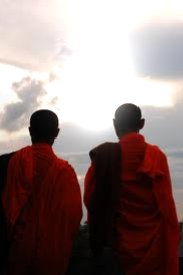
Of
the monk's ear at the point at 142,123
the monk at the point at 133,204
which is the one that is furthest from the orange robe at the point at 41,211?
the monk's ear at the point at 142,123

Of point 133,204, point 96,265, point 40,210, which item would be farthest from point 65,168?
point 96,265

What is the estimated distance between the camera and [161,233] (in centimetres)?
726

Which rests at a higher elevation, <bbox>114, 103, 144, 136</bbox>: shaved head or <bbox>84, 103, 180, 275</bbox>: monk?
<bbox>114, 103, 144, 136</bbox>: shaved head

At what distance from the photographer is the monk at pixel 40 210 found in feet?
23.7

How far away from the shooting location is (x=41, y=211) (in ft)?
23.9

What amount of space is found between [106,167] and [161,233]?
0.94 metres

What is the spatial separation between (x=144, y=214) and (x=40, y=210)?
1130 millimetres

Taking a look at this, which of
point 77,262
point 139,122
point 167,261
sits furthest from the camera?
point 77,262

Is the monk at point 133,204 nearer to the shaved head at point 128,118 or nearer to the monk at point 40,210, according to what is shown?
the shaved head at point 128,118

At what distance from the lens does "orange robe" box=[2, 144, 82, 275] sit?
23.7 ft

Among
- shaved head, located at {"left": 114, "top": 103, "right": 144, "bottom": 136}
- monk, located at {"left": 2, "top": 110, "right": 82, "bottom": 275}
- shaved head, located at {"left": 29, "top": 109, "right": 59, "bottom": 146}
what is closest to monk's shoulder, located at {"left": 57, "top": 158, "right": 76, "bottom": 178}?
monk, located at {"left": 2, "top": 110, "right": 82, "bottom": 275}

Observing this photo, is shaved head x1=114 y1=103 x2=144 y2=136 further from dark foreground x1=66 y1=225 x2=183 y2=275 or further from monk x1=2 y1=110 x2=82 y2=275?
dark foreground x1=66 y1=225 x2=183 y2=275

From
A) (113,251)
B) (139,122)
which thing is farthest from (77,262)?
(139,122)

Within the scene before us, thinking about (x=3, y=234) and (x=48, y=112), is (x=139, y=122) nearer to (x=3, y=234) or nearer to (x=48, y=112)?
(x=48, y=112)
